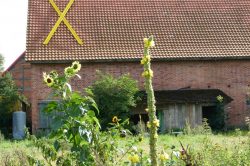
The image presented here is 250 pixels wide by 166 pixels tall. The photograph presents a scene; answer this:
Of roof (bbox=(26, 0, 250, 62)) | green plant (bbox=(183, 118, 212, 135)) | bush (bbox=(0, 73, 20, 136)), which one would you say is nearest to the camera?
green plant (bbox=(183, 118, 212, 135))

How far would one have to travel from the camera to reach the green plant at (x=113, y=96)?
20.9m

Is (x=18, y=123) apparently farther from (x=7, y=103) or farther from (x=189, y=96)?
(x=189, y=96)

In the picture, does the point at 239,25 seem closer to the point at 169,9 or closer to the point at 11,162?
the point at 169,9

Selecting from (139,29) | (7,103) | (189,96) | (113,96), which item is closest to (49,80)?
(113,96)

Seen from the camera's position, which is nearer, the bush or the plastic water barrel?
the plastic water barrel

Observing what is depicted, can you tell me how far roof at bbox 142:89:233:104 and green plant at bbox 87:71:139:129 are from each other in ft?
4.15

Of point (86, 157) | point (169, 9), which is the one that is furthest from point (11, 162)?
point (169, 9)

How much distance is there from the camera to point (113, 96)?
21.1 metres

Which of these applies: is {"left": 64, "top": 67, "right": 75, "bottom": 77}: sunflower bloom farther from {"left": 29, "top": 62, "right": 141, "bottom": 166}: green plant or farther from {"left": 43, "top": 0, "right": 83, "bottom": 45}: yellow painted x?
{"left": 43, "top": 0, "right": 83, "bottom": 45}: yellow painted x

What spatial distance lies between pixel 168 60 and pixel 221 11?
4643 mm

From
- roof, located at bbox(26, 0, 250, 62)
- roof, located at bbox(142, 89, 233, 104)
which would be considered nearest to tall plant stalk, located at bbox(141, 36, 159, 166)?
roof, located at bbox(142, 89, 233, 104)

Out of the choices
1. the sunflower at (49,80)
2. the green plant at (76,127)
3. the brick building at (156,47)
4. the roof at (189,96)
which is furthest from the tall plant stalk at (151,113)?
the brick building at (156,47)

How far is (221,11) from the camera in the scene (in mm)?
26594

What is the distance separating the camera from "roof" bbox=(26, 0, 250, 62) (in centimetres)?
2378
